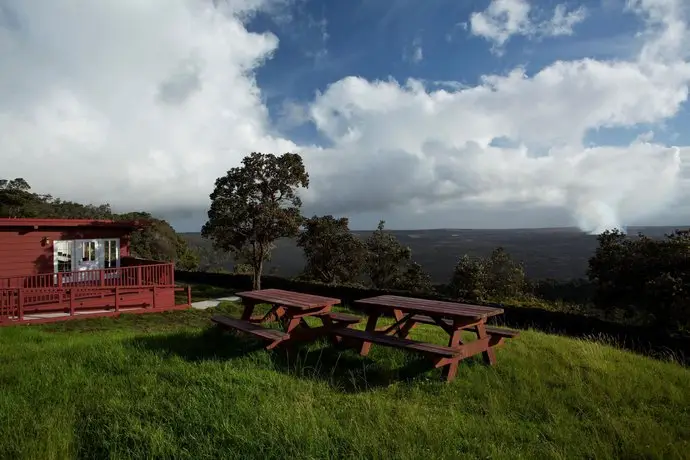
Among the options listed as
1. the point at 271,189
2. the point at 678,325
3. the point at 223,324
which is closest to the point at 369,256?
the point at 271,189

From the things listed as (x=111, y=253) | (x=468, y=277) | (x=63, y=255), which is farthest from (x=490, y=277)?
(x=63, y=255)

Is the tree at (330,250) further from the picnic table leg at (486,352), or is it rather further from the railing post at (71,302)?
the picnic table leg at (486,352)

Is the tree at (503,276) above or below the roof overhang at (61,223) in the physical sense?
below

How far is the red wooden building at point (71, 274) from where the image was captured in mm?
11703

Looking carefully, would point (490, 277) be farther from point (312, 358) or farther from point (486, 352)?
point (312, 358)

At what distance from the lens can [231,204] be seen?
19984 mm

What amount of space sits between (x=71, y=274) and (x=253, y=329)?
1013cm

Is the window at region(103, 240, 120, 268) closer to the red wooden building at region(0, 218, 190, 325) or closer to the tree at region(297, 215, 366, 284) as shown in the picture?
the red wooden building at region(0, 218, 190, 325)

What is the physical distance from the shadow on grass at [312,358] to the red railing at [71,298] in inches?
266

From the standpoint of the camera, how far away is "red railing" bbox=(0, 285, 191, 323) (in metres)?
10.8

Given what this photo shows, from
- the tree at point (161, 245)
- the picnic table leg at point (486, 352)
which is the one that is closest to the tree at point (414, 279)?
the tree at point (161, 245)

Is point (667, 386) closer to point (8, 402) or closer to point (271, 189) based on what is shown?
point (8, 402)

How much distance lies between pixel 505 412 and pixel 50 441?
3462mm

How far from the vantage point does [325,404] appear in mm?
3869
